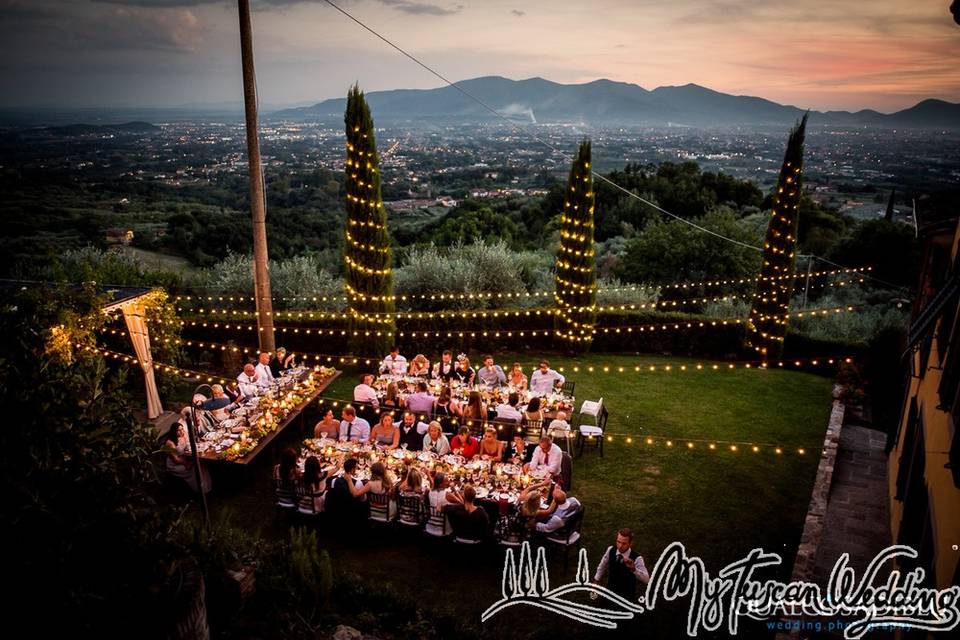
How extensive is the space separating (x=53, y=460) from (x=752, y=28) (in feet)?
70.0

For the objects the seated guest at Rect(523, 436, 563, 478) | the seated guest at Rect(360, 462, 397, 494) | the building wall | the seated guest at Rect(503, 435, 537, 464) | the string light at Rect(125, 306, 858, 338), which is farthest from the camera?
the string light at Rect(125, 306, 858, 338)

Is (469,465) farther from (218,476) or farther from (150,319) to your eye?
(150,319)

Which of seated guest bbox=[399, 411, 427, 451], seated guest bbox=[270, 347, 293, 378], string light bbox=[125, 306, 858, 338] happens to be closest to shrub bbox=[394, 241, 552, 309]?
string light bbox=[125, 306, 858, 338]

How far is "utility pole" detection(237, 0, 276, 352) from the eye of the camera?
10.1m

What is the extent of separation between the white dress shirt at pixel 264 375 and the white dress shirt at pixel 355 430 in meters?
2.58

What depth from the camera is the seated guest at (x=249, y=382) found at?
10.1 meters

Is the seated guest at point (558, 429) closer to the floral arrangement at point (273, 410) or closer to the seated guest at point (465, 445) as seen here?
the seated guest at point (465, 445)

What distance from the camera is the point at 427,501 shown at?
7148 millimetres

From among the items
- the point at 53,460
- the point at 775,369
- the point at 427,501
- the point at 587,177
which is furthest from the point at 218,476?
the point at 775,369

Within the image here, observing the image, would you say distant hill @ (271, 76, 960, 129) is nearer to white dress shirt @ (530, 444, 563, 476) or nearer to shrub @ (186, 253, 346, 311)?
shrub @ (186, 253, 346, 311)

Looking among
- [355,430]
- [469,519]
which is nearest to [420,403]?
[355,430]

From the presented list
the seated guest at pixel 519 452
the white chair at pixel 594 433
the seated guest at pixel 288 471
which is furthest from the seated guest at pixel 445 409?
the seated guest at pixel 288 471

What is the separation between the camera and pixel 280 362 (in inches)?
464

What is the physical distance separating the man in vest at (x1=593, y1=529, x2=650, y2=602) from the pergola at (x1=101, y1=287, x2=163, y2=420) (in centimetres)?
823
